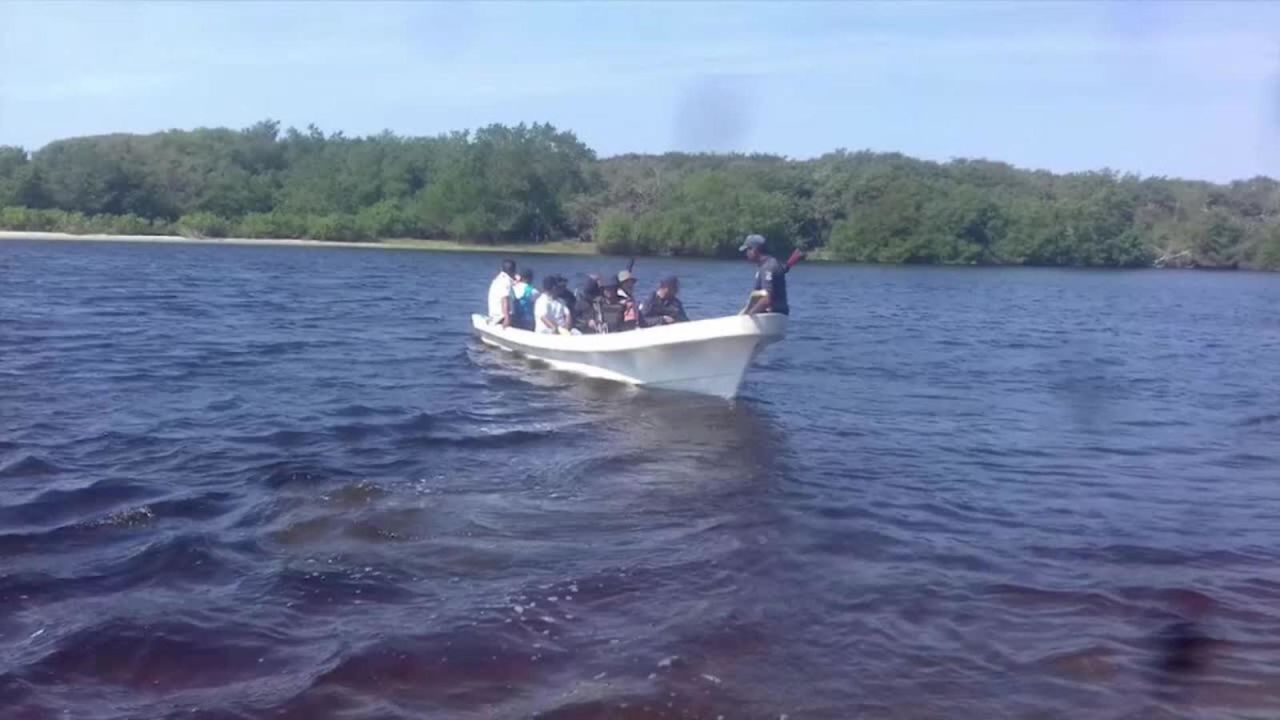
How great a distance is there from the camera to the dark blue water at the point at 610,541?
750cm

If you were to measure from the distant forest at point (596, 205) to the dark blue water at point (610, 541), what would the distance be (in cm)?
5154

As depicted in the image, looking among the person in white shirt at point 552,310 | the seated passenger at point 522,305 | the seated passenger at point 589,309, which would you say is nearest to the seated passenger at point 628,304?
the seated passenger at point 589,309

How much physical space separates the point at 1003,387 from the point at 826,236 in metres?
56.7

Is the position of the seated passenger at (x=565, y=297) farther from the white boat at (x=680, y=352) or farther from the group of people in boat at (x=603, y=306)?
the white boat at (x=680, y=352)

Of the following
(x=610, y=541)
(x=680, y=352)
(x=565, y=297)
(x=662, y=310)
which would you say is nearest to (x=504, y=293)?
(x=565, y=297)

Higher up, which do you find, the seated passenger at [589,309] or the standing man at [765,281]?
the standing man at [765,281]

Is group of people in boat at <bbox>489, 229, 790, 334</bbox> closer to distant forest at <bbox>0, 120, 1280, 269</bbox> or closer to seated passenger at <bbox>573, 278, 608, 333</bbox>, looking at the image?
seated passenger at <bbox>573, 278, 608, 333</bbox>

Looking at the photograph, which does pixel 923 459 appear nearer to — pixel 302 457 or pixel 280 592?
pixel 302 457

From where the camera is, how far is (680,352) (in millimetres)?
17188

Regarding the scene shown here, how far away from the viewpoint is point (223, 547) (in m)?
9.90

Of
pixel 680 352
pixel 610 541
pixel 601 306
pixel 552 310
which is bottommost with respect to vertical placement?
pixel 610 541

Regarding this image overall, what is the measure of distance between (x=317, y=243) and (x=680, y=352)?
5803cm

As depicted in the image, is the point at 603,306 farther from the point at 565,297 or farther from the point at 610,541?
the point at 610,541

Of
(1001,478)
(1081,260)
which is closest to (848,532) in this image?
(1001,478)
